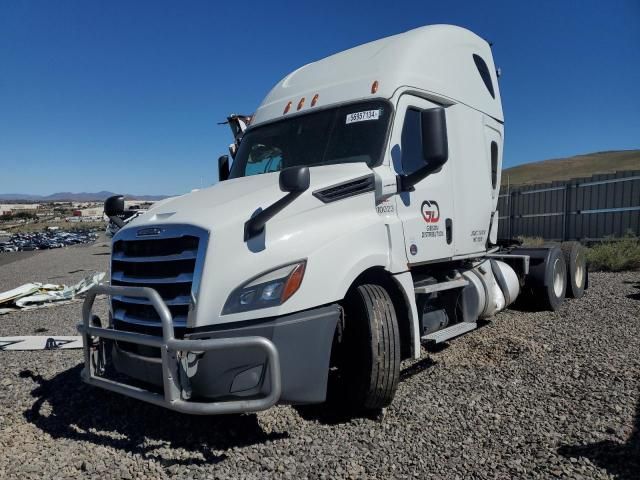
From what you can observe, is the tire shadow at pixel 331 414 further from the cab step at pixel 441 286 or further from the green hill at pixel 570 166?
the green hill at pixel 570 166

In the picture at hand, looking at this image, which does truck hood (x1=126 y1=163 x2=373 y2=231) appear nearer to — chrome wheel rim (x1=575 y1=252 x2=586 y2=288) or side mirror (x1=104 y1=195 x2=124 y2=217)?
side mirror (x1=104 y1=195 x2=124 y2=217)

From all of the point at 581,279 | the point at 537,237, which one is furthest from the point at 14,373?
the point at 537,237

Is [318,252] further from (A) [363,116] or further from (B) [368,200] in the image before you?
→ (A) [363,116]

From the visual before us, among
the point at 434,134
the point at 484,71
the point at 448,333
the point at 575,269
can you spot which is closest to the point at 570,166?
the point at 575,269

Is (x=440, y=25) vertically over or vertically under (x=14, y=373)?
over

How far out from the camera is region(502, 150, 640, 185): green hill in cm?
5169

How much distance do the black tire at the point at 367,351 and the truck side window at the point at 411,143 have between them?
136 cm

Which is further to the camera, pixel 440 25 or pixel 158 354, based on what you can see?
pixel 440 25

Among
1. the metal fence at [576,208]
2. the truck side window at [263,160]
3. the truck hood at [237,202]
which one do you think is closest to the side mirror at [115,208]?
the truck hood at [237,202]

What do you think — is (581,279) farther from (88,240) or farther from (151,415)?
(88,240)

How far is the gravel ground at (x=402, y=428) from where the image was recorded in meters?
3.17

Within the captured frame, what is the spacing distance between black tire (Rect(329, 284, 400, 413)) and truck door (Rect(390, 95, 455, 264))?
839 millimetres

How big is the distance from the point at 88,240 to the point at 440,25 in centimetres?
3498

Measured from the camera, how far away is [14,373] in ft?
17.0
